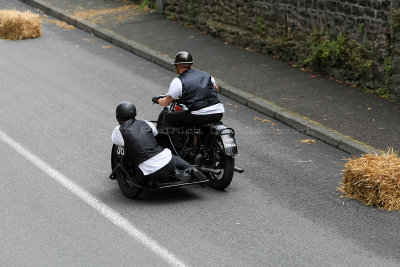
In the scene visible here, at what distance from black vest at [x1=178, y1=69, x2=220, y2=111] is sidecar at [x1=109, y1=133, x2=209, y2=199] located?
3.43 ft

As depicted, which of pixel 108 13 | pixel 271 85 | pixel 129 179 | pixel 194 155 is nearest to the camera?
pixel 129 179

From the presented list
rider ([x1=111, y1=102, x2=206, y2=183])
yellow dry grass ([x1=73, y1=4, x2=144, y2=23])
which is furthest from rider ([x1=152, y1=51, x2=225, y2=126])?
yellow dry grass ([x1=73, y1=4, x2=144, y2=23])

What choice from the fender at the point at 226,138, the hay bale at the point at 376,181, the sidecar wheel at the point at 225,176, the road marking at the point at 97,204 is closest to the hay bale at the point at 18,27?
the road marking at the point at 97,204

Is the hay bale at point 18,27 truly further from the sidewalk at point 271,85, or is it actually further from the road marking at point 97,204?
the road marking at point 97,204

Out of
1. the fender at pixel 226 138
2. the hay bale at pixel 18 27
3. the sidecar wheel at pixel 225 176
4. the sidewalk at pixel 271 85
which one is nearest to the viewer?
the fender at pixel 226 138

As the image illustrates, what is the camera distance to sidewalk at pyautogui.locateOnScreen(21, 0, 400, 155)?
12.0 meters

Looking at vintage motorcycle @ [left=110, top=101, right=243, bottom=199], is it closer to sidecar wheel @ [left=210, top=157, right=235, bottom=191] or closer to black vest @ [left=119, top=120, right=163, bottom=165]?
sidecar wheel @ [left=210, top=157, right=235, bottom=191]

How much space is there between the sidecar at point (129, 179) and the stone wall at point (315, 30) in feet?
19.3

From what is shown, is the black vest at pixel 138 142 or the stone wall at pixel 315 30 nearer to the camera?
the black vest at pixel 138 142

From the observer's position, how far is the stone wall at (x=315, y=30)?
13766 millimetres

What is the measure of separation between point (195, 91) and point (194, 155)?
35.2 inches

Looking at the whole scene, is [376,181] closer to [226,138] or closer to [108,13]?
[226,138]

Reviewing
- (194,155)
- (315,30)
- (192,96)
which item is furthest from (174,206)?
(315,30)

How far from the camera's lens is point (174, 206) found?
9.20m
